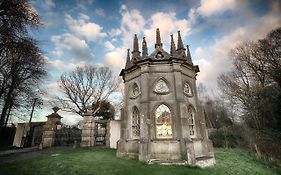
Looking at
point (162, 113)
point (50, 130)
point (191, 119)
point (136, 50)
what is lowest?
point (50, 130)

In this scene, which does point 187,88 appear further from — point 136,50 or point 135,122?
point 136,50

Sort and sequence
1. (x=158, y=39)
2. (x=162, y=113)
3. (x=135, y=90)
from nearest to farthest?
(x=162, y=113)
(x=135, y=90)
(x=158, y=39)

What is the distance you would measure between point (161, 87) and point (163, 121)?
7.66 ft

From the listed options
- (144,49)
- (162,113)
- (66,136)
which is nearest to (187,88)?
(162,113)

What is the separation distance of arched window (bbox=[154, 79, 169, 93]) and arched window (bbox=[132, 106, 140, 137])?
7.36 feet

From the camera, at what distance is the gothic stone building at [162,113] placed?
10031 mm

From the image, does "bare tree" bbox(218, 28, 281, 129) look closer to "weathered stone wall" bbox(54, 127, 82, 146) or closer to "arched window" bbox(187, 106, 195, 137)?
"arched window" bbox(187, 106, 195, 137)

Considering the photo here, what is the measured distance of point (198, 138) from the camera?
1144 centimetres

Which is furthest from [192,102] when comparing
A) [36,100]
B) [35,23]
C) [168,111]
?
[36,100]

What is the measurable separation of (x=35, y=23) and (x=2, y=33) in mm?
1829

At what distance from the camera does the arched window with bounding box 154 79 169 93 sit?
1129 cm

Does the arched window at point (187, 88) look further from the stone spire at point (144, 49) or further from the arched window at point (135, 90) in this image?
the stone spire at point (144, 49)

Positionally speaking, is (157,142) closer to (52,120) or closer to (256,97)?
(52,120)

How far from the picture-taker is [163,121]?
10820 mm
